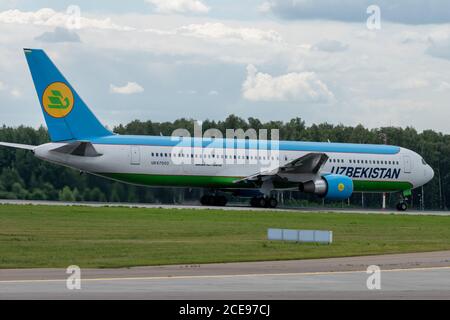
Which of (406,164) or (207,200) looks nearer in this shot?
(207,200)

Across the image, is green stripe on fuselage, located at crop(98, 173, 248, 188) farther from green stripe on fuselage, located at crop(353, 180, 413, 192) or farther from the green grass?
green stripe on fuselage, located at crop(353, 180, 413, 192)

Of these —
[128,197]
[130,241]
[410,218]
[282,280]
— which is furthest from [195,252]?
[128,197]

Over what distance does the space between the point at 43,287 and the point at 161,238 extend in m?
15.1

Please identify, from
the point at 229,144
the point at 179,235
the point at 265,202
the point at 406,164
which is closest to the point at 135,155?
the point at 229,144

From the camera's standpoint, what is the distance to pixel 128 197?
6525cm

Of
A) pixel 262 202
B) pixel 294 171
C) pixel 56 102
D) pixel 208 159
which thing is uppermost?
pixel 56 102

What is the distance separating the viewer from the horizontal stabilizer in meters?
54.7

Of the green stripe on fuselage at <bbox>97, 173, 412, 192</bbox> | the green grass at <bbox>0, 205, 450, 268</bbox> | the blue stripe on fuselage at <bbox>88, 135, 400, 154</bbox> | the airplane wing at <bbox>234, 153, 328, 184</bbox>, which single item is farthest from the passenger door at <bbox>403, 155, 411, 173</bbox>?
the green stripe on fuselage at <bbox>97, 173, 412, 192</bbox>

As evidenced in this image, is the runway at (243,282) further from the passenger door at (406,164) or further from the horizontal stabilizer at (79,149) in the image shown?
the passenger door at (406,164)

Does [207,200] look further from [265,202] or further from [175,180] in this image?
[175,180]

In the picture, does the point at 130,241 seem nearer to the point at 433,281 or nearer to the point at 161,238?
the point at 161,238

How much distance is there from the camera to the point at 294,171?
195 feet

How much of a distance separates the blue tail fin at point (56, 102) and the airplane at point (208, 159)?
5 cm

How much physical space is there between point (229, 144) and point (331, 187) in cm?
650
